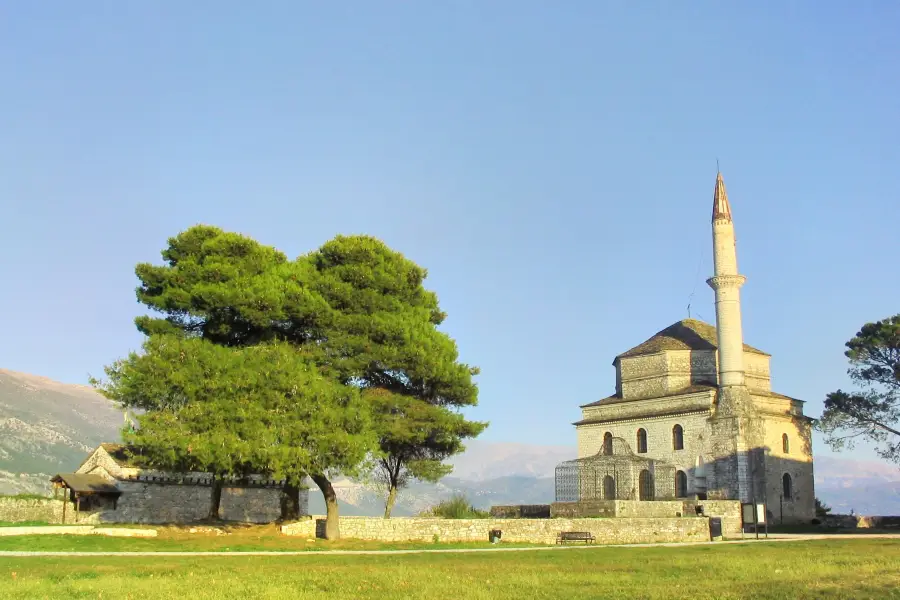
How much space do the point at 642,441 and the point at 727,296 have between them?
384 inches

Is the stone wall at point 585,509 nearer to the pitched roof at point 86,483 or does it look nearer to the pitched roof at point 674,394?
the pitched roof at point 674,394

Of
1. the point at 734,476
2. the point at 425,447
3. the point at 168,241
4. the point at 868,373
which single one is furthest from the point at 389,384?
the point at 868,373

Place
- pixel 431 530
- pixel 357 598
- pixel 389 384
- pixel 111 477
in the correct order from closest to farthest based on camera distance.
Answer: pixel 357 598, pixel 431 530, pixel 389 384, pixel 111 477

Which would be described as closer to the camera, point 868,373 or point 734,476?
point 734,476

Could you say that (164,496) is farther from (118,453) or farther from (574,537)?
(574,537)

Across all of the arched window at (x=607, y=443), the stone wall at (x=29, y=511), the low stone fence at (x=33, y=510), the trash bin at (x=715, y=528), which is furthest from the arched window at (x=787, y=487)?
the stone wall at (x=29, y=511)

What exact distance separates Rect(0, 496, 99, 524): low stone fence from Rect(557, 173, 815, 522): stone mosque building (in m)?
25.2

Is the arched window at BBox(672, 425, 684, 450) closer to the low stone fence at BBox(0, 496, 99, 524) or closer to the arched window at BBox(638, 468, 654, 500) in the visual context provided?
the arched window at BBox(638, 468, 654, 500)

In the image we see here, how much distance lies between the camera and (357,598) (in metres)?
14.4

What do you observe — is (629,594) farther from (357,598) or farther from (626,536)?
(626,536)

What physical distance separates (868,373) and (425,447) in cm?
2900

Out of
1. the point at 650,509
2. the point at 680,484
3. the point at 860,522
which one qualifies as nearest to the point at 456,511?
the point at 650,509

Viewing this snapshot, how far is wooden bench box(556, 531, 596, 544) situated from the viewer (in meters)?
32.1

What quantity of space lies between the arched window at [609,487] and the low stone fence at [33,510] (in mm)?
26503
